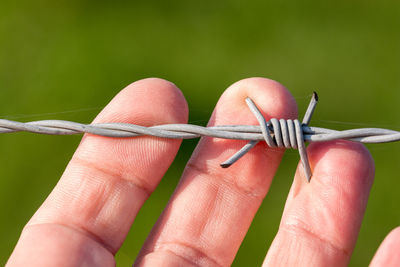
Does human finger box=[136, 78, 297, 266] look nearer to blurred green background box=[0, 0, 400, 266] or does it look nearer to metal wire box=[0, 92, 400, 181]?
metal wire box=[0, 92, 400, 181]

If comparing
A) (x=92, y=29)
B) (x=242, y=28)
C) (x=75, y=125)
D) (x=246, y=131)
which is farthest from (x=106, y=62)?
(x=246, y=131)

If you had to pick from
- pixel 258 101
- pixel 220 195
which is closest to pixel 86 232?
pixel 220 195

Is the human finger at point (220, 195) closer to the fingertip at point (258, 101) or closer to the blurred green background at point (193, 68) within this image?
the fingertip at point (258, 101)

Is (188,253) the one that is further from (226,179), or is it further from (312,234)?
(312,234)

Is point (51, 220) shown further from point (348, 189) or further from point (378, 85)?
point (378, 85)

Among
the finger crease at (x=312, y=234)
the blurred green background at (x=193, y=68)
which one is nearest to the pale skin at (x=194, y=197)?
the finger crease at (x=312, y=234)

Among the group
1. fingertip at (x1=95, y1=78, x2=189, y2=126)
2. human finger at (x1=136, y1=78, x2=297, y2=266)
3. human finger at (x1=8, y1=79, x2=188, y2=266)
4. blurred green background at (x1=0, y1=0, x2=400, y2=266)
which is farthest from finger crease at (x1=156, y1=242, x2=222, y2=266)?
blurred green background at (x1=0, y1=0, x2=400, y2=266)
